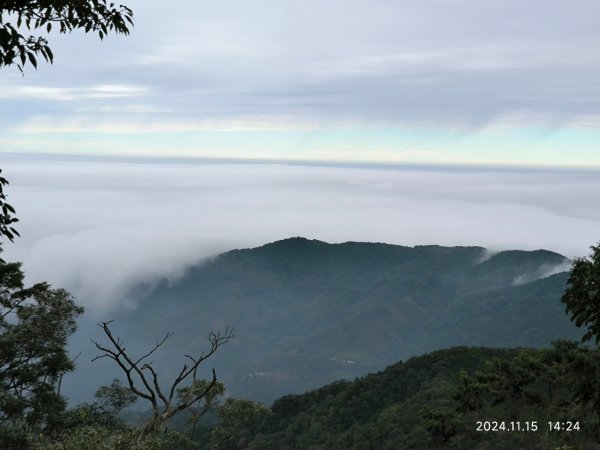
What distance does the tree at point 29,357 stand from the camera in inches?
1529

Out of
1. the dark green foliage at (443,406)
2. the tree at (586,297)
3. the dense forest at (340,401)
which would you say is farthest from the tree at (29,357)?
the tree at (586,297)

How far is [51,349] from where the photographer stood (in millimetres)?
43062

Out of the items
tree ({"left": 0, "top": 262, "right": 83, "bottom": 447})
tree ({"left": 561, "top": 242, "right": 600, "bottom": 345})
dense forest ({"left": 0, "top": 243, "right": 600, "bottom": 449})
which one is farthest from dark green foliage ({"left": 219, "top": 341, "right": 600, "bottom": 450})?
tree ({"left": 0, "top": 262, "right": 83, "bottom": 447})

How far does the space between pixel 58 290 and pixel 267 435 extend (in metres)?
142

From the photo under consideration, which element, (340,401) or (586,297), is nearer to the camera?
(586,297)

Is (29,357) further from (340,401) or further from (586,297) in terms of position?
(340,401)

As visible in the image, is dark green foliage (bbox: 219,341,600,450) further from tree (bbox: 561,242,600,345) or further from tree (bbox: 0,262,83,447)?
tree (bbox: 0,262,83,447)

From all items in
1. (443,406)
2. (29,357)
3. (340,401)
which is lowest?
(340,401)

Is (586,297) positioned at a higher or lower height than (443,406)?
higher

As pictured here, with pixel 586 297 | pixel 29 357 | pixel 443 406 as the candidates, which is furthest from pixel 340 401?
pixel 586 297

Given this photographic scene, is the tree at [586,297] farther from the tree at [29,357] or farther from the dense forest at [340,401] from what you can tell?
the tree at [29,357]

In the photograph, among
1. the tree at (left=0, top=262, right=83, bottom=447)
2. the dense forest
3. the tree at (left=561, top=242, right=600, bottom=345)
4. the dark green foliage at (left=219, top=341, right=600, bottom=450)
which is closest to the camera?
the tree at (left=561, top=242, right=600, bottom=345)

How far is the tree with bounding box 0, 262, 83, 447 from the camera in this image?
38844 mm

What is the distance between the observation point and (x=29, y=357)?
4238 centimetres
